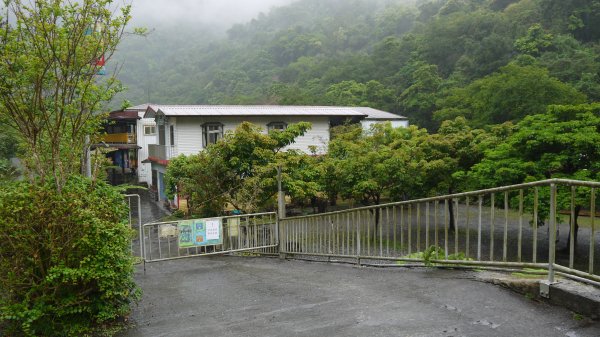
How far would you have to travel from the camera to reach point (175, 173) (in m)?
18.2

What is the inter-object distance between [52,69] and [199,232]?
501 cm

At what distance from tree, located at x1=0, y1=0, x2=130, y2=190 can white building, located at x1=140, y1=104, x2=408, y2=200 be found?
1771cm

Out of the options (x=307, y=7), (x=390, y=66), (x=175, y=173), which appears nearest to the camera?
(x=175, y=173)

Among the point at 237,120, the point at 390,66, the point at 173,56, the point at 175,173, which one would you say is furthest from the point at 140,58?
the point at 175,173

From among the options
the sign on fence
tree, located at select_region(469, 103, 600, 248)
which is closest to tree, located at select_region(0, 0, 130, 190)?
the sign on fence

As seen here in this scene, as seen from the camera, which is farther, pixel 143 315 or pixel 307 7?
pixel 307 7

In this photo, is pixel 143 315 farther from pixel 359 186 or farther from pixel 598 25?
pixel 598 25

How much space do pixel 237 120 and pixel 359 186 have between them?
10991 millimetres

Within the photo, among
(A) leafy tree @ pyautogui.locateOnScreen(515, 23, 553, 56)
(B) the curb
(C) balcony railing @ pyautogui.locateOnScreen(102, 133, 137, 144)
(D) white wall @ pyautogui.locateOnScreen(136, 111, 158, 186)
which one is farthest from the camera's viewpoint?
(A) leafy tree @ pyautogui.locateOnScreen(515, 23, 553, 56)

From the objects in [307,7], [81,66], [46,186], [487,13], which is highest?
[307,7]

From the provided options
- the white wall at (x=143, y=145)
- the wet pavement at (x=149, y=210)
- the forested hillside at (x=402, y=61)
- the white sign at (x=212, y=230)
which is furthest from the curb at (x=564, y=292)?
the white wall at (x=143, y=145)

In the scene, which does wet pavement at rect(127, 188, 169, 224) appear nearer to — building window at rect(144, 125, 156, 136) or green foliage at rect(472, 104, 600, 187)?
building window at rect(144, 125, 156, 136)

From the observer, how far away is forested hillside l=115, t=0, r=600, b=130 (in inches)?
1125

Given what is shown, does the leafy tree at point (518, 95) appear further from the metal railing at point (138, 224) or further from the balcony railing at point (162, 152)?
the metal railing at point (138, 224)
